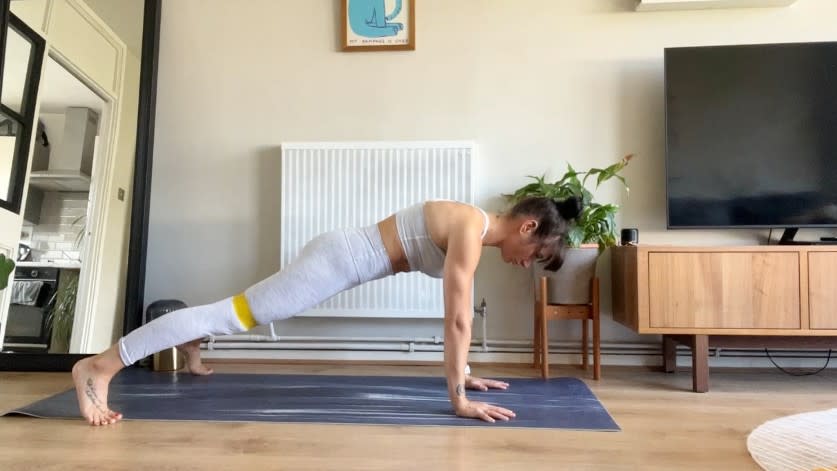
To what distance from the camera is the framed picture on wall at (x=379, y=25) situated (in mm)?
2668

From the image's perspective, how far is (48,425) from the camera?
1.61 m

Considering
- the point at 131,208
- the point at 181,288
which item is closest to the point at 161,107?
the point at 131,208

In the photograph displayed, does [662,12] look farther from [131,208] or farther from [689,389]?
Answer: [131,208]

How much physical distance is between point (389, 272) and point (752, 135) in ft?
5.26

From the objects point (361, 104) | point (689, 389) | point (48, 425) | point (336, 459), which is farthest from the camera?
point (361, 104)

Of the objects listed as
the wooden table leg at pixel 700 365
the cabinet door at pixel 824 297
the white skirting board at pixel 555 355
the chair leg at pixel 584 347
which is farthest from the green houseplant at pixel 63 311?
the cabinet door at pixel 824 297

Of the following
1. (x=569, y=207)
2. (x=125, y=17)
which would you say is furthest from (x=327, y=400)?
(x=125, y=17)

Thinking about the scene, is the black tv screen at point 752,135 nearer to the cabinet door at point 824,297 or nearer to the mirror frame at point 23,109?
the cabinet door at point 824,297

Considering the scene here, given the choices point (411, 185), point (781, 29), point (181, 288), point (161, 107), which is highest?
point (781, 29)

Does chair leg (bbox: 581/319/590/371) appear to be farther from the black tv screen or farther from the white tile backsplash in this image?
the white tile backsplash

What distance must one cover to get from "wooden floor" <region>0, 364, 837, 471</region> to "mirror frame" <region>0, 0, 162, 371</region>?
585 mm

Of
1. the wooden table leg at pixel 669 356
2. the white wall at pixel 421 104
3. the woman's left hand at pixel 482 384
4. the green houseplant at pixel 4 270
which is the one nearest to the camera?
the woman's left hand at pixel 482 384

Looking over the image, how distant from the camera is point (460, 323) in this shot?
64.6 inches

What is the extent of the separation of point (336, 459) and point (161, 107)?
2103mm
